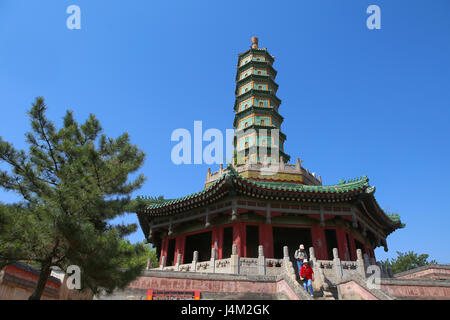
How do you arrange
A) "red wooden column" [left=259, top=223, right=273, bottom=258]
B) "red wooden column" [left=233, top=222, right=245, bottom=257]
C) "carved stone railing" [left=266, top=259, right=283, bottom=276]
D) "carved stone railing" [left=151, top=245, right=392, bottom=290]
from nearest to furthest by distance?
"carved stone railing" [left=151, top=245, right=392, bottom=290], "carved stone railing" [left=266, top=259, right=283, bottom=276], "red wooden column" [left=233, top=222, right=245, bottom=257], "red wooden column" [left=259, top=223, right=273, bottom=258]

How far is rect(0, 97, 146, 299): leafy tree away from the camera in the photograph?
279 inches

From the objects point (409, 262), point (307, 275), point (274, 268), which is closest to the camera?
point (307, 275)

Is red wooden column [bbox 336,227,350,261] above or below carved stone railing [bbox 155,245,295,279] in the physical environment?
above

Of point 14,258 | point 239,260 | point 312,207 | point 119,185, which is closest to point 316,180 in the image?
point 312,207

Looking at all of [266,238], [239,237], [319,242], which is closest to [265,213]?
[266,238]

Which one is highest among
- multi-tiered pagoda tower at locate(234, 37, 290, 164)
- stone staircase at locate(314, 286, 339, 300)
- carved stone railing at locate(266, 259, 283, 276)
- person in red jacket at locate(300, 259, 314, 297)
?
multi-tiered pagoda tower at locate(234, 37, 290, 164)

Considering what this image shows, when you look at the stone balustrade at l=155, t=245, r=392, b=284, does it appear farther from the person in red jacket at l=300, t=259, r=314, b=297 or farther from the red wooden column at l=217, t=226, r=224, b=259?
the person in red jacket at l=300, t=259, r=314, b=297

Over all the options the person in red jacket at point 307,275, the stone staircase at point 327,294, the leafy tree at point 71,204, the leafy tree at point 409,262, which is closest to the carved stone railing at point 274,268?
the stone staircase at point 327,294

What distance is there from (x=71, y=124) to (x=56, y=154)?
1.06 meters

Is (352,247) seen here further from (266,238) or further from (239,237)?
(239,237)

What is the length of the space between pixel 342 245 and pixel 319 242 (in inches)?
49.0

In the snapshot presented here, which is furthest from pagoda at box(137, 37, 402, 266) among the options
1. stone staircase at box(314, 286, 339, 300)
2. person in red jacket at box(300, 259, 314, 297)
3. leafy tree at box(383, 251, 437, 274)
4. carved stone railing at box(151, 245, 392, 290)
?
leafy tree at box(383, 251, 437, 274)

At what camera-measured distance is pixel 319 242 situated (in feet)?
56.7
